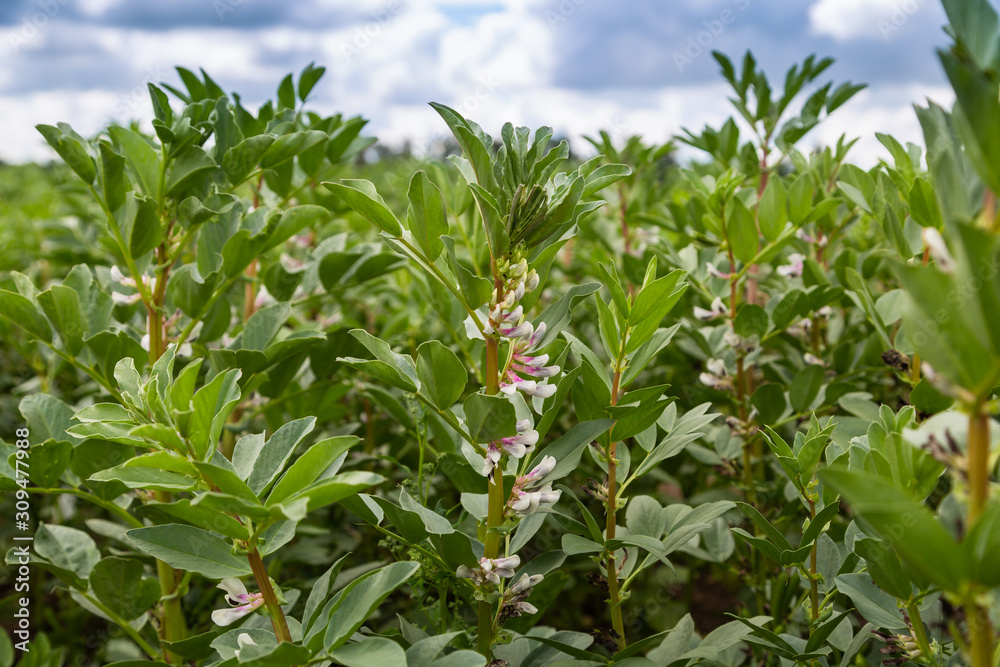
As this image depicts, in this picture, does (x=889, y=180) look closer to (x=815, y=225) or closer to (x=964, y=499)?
(x=815, y=225)

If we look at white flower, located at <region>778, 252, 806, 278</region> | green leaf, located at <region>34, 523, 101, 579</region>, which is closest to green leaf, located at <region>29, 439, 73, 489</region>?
green leaf, located at <region>34, 523, 101, 579</region>

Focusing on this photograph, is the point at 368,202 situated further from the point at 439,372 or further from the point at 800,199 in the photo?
the point at 800,199

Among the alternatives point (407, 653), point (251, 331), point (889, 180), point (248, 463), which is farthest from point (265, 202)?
point (889, 180)

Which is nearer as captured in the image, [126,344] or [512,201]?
[512,201]

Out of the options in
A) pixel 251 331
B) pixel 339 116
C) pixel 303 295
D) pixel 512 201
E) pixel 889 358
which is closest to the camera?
pixel 512 201

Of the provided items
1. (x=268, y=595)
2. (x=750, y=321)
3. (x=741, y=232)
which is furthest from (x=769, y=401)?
(x=268, y=595)

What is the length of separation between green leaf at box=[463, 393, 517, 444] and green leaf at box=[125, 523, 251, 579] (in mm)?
399

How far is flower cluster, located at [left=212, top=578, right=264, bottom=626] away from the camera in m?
1.09

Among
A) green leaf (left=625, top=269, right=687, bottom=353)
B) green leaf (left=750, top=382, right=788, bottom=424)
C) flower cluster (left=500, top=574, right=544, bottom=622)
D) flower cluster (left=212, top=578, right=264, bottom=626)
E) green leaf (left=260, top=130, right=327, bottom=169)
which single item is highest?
green leaf (left=260, top=130, right=327, bottom=169)

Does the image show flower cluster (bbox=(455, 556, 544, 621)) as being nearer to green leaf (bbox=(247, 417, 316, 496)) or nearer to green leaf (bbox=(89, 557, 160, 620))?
green leaf (bbox=(247, 417, 316, 496))

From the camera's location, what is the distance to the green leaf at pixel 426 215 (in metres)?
1.11

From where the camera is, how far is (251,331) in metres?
1.68

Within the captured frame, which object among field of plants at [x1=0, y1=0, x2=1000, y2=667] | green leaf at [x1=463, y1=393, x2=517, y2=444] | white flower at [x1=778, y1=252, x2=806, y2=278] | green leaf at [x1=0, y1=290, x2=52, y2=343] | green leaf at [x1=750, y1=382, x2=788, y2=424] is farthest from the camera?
white flower at [x1=778, y1=252, x2=806, y2=278]

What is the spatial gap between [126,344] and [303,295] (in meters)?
0.78
